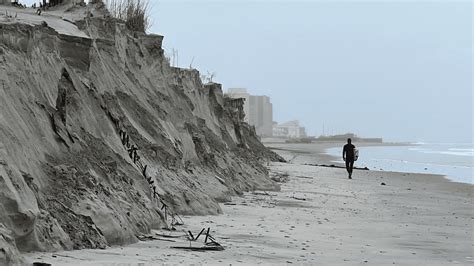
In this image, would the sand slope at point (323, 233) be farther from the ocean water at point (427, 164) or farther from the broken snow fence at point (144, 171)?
the ocean water at point (427, 164)

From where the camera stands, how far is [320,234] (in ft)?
32.9

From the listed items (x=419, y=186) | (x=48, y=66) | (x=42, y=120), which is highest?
(x=48, y=66)

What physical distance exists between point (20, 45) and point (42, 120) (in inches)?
38.0

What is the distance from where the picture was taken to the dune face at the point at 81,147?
22.2 ft

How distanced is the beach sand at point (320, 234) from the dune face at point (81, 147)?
361 mm

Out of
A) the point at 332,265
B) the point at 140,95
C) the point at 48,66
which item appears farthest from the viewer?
the point at 140,95

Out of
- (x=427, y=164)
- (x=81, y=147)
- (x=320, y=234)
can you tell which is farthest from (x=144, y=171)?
(x=427, y=164)

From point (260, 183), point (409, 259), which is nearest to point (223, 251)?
point (409, 259)

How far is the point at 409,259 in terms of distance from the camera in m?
8.23

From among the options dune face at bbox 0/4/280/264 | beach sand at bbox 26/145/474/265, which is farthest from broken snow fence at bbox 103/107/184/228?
beach sand at bbox 26/145/474/265

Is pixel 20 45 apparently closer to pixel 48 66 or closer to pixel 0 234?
pixel 48 66

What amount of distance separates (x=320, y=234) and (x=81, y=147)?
3.69 meters

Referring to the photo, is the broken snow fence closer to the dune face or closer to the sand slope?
the dune face

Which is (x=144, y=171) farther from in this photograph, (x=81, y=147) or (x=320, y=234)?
(x=320, y=234)
